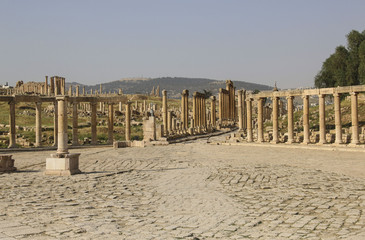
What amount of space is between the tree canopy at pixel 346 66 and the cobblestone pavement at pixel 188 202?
36.9m

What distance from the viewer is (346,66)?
5641cm

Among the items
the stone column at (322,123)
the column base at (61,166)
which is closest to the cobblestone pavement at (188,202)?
the column base at (61,166)

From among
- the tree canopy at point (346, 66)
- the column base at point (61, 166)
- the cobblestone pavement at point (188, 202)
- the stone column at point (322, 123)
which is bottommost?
the cobblestone pavement at point (188, 202)

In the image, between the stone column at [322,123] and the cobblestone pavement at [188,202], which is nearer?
the cobblestone pavement at [188,202]

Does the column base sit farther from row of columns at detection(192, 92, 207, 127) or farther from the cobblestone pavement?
row of columns at detection(192, 92, 207, 127)

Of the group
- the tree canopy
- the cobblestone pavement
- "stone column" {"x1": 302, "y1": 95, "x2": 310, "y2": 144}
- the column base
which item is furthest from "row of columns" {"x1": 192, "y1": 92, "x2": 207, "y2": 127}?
the column base

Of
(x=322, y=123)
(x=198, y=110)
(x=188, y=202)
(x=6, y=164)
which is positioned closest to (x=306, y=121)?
(x=322, y=123)

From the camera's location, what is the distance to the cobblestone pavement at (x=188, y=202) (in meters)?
8.54

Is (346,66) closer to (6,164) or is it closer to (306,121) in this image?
(306,121)

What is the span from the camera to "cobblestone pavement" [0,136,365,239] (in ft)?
28.0

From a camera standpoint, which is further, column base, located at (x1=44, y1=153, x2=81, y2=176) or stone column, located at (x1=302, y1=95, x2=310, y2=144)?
stone column, located at (x1=302, y1=95, x2=310, y2=144)

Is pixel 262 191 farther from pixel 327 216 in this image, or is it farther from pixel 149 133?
pixel 149 133

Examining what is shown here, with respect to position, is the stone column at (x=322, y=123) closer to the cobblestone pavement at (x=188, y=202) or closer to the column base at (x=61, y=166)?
the cobblestone pavement at (x=188, y=202)

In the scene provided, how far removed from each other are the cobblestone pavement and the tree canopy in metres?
36.9
